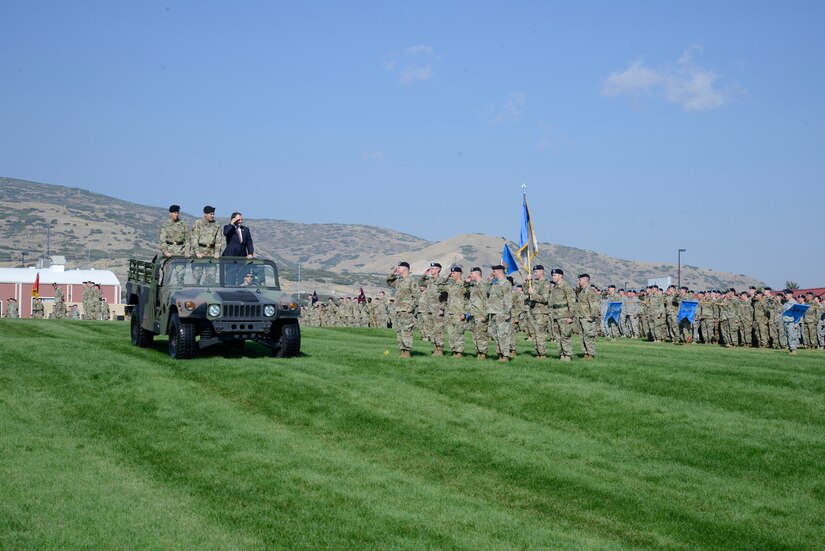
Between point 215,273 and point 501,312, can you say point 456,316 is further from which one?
point 215,273

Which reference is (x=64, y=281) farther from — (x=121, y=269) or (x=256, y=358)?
(x=121, y=269)

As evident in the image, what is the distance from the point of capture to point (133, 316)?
23.0 meters

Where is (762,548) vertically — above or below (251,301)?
below

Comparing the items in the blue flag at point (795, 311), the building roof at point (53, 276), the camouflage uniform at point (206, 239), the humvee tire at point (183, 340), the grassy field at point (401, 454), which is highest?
the building roof at point (53, 276)

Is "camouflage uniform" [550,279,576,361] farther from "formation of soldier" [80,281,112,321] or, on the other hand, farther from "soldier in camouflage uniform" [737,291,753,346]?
"formation of soldier" [80,281,112,321]

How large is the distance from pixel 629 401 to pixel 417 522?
24.7 ft

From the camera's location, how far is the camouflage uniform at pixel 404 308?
69.2 feet

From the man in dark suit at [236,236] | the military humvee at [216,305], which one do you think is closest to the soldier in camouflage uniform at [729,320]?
the man in dark suit at [236,236]

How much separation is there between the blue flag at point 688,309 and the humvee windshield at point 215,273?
20722 mm

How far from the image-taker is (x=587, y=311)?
2228 centimetres

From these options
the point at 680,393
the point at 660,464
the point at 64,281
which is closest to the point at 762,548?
the point at 660,464

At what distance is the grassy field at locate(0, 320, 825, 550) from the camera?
9117mm

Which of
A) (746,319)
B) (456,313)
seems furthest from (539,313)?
(746,319)

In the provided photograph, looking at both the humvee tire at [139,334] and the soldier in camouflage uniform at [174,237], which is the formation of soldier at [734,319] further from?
the humvee tire at [139,334]
